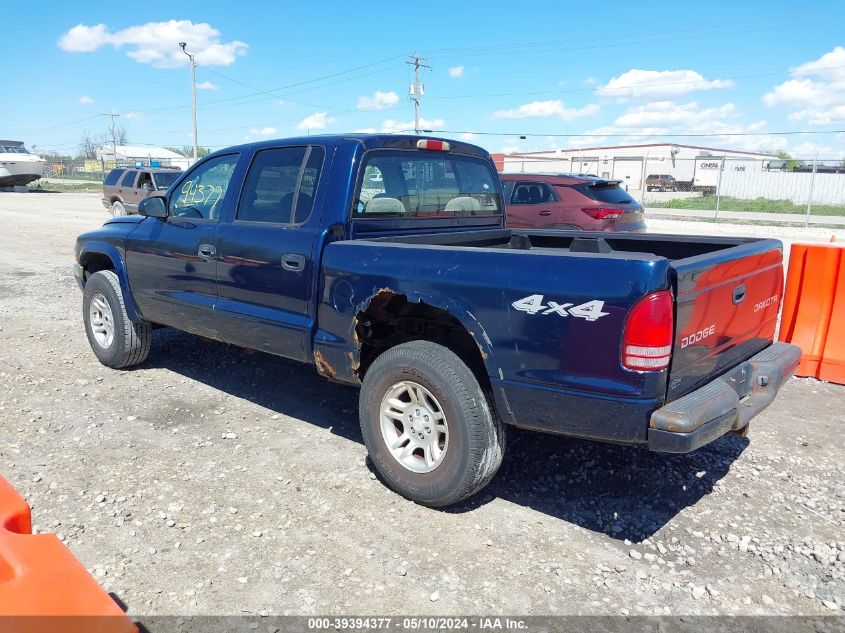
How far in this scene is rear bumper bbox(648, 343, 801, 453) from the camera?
Result: 9.37 ft

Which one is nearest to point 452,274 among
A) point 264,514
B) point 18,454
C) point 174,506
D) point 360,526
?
point 360,526

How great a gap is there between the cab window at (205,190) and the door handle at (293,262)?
0.91 metres

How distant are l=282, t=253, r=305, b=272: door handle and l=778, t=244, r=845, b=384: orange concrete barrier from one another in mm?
4088

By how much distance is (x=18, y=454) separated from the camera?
13.7 feet

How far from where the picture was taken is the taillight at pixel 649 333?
2801mm

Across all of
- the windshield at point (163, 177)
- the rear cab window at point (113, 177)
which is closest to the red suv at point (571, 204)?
the windshield at point (163, 177)

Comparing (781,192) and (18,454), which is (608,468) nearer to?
(18,454)

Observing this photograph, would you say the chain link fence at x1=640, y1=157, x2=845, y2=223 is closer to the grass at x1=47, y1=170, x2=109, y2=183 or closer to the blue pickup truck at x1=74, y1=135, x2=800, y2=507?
the blue pickup truck at x1=74, y1=135, x2=800, y2=507

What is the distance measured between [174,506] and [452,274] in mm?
Result: 1927

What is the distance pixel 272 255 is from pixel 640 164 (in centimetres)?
5106

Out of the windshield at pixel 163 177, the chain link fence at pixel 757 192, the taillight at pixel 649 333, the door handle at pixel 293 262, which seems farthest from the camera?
the chain link fence at pixel 757 192

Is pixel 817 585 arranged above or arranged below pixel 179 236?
below

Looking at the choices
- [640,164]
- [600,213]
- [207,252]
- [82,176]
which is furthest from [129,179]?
[82,176]

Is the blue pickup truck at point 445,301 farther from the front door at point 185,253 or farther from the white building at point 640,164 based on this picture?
the white building at point 640,164
